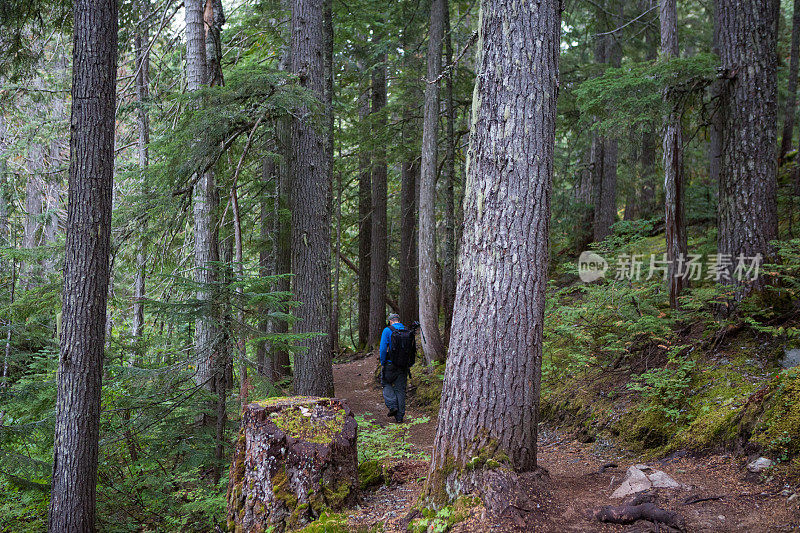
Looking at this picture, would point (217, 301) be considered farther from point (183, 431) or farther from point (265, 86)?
point (265, 86)

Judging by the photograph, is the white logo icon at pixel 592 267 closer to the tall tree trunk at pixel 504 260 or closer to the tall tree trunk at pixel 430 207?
the tall tree trunk at pixel 430 207

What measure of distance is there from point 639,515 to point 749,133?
5.66 m

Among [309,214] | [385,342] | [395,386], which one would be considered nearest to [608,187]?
[385,342]

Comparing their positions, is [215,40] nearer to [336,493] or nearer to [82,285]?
[82,285]

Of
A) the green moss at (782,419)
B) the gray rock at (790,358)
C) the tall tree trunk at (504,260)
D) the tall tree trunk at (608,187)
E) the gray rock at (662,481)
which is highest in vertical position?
the tall tree trunk at (608,187)

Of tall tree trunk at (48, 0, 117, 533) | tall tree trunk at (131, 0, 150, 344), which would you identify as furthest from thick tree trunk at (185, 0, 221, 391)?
tall tree trunk at (48, 0, 117, 533)

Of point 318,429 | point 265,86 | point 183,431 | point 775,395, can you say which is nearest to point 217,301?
point 183,431

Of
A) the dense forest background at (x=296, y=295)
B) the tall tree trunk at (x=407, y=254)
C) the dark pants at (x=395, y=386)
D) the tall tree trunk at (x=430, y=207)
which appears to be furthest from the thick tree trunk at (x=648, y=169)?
the dark pants at (x=395, y=386)

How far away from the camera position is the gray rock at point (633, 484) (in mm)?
4000

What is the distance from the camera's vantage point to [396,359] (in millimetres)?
8828

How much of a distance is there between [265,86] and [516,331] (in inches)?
221

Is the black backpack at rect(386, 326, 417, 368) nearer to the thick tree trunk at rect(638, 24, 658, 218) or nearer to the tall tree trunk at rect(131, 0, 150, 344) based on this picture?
the tall tree trunk at rect(131, 0, 150, 344)

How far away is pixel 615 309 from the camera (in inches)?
287

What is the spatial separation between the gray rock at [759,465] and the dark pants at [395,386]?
5.49 m
